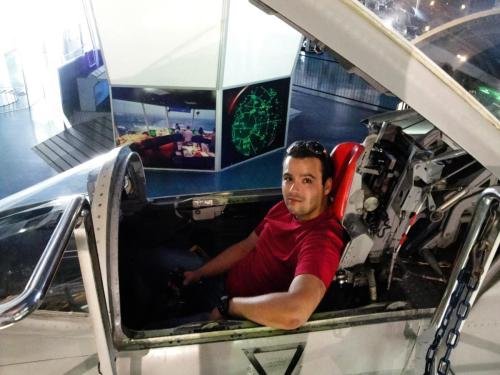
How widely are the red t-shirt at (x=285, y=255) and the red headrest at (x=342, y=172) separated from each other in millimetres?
62

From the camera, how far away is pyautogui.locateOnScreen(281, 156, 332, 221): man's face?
1747 millimetres

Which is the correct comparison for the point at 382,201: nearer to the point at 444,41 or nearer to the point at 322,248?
the point at 322,248

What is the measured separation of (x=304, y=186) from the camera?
1756mm

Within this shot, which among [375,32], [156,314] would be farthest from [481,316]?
[156,314]

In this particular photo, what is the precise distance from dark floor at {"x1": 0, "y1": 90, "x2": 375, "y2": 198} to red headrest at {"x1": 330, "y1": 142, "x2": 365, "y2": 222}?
9.65 ft

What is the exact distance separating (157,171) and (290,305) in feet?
13.1

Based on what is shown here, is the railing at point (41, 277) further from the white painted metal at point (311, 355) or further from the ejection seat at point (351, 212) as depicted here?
the ejection seat at point (351, 212)

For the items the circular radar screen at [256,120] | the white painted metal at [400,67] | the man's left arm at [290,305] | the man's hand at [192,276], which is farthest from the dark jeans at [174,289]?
the circular radar screen at [256,120]

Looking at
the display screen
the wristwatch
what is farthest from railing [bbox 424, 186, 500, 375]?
the display screen

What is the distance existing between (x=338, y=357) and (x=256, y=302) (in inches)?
16.0

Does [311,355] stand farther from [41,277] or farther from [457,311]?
[41,277]

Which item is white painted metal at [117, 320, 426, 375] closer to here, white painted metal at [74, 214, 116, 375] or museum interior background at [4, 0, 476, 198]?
white painted metal at [74, 214, 116, 375]

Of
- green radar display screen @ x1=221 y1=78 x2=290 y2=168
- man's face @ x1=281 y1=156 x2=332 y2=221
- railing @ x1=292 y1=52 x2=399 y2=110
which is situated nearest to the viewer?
man's face @ x1=281 y1=156 x2=332 y2=221

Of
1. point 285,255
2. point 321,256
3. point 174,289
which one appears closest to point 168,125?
point 174,289
